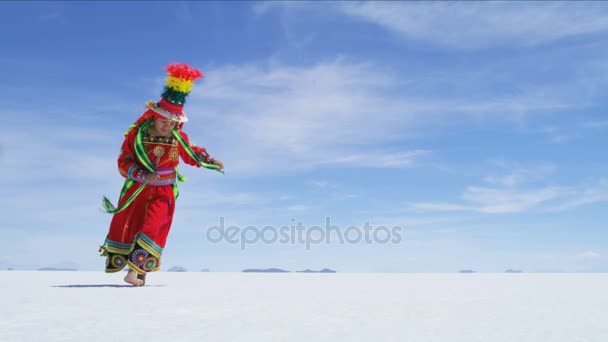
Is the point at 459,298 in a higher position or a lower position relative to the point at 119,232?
lower

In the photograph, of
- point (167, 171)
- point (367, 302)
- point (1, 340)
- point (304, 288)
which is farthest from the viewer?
point (167, 171)

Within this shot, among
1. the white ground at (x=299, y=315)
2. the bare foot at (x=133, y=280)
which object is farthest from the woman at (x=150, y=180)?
the white ground at (x=299, y=315)

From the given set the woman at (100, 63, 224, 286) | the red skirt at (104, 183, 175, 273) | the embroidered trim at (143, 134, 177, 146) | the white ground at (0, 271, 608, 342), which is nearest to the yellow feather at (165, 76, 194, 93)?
the woman at (100, 63, 224, 286)

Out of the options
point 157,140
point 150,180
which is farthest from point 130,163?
point 157,140

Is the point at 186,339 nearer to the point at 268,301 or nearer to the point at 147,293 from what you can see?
the point at 268,301

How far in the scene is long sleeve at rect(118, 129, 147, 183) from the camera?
7.30 m

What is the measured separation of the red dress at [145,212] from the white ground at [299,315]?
1006 millimetres

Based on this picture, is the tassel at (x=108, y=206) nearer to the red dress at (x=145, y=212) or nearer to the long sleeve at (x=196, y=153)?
the red dress at (x=145, y=212)

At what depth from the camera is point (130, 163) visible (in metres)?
7.39

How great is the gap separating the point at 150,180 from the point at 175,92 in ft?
3.74

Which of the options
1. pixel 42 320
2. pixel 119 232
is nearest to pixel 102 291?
pixel 119 232

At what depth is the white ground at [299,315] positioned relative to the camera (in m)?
3.28

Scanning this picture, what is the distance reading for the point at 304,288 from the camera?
685 cm

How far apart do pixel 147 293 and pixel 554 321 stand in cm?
379
